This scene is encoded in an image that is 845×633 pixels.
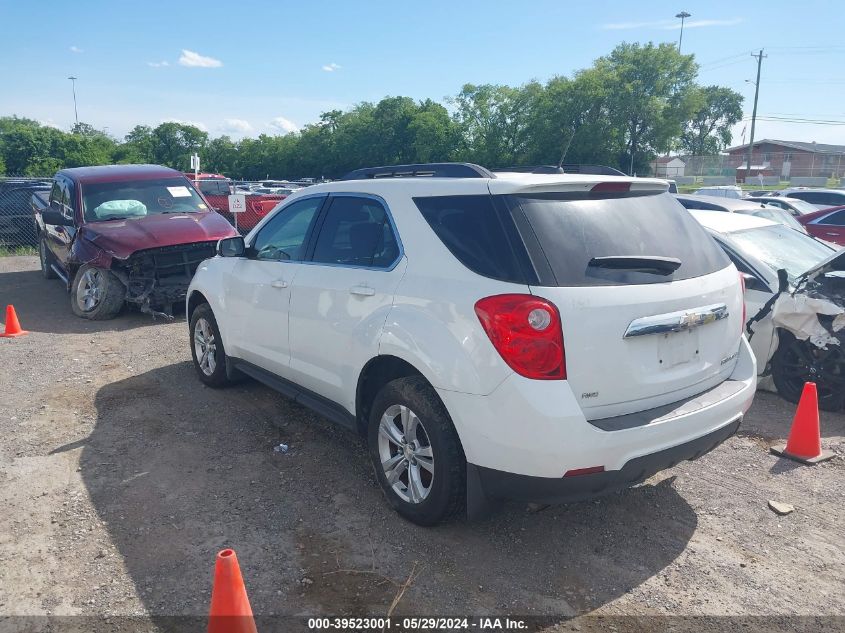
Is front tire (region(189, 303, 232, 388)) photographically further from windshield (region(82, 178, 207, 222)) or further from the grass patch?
the grass patch

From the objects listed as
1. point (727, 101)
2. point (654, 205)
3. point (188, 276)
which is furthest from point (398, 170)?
point (727, 101)

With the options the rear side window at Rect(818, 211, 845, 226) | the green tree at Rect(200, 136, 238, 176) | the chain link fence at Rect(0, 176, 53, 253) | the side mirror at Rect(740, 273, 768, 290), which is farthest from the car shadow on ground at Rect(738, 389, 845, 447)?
the green tree at Rect(200, 136, 238, 176)

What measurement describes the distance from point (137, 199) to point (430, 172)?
7.02 meters

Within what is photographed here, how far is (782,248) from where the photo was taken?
6.82 m

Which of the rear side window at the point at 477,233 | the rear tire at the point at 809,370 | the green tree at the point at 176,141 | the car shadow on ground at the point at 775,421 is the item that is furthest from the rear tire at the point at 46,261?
the green tree at the point at 176,141

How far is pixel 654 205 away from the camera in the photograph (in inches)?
147

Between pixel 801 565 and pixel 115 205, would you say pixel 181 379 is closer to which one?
pixel 115 205

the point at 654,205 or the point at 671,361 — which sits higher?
the point at 654,205

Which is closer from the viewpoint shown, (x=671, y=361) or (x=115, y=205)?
(x=671, y=361)

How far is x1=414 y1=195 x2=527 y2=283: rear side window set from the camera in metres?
3.22

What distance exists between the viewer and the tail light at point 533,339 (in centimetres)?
304

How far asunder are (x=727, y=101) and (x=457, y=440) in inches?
3956

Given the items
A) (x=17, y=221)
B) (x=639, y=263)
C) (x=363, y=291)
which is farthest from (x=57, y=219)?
(x=639, y=263)

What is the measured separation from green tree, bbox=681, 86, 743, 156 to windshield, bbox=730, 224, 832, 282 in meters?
90.2
